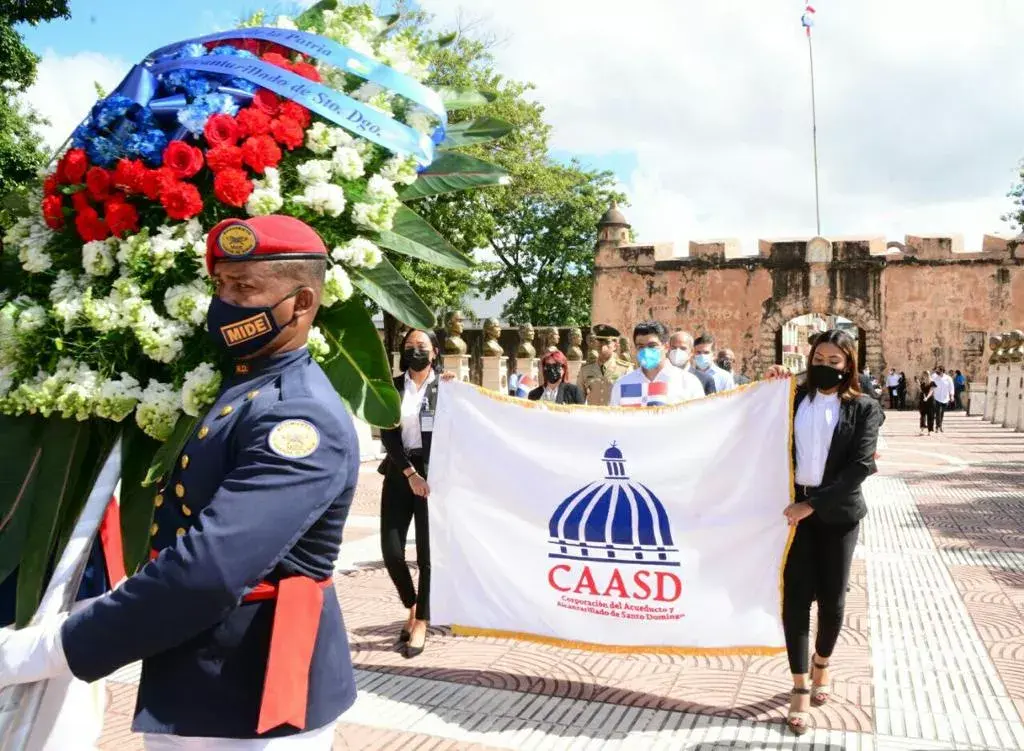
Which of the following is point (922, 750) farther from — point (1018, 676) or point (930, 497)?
point (930, 497)

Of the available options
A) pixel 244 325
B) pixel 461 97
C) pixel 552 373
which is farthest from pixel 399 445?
pixel 244 325

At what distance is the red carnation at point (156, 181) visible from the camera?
229 centimetres

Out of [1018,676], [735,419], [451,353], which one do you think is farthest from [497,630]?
[451,353]

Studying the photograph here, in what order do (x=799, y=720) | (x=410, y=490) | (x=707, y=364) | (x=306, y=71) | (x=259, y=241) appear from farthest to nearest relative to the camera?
(x=707, y=364) → (x=410, y=490) → (x=799, y=720) → (x=306, y=71) → (x=259, y=241)

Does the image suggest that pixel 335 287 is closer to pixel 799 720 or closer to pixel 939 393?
pixel 799 720

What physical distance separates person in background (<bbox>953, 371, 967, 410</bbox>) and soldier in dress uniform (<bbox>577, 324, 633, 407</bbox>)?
93.4 ft

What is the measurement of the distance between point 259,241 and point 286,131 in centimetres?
53

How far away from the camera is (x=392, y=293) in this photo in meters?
2.51

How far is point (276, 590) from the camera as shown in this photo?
6.23 ft

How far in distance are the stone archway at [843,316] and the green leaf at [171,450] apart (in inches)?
1405

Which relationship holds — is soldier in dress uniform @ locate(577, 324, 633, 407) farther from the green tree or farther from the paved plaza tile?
the green tree

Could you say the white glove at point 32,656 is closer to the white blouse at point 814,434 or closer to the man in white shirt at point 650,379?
the white blouse at point 814,434

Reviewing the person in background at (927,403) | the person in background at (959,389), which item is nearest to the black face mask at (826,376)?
the person in background at (927,403)

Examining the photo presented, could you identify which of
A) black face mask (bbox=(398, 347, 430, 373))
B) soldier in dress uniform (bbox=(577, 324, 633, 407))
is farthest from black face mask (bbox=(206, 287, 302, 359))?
soldier in dress uniform (bbox=(577, 324, 633, 407))
